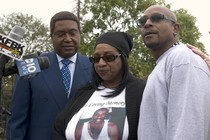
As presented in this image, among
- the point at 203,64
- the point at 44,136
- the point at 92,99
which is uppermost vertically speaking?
the point at 203,64

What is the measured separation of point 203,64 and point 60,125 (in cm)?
127

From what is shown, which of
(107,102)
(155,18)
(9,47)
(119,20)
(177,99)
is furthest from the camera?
(119,20)

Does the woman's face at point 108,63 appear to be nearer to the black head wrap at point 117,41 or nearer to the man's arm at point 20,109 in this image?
the black head wrap at point 117,41

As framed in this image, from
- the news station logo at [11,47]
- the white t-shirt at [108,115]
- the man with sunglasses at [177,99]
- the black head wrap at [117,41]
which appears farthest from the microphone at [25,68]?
the man with sunglasses at [177,99]

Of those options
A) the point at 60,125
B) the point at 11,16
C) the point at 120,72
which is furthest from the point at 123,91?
the point at 11,16

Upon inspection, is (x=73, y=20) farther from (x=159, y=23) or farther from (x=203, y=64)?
(x=203, y=64)

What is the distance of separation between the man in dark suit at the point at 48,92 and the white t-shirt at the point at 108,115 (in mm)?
388

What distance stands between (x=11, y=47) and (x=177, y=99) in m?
1.10

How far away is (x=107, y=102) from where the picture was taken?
316 centimetres

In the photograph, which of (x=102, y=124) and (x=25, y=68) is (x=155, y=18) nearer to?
(x=102, y=124)

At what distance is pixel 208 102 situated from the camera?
2422 millimetres

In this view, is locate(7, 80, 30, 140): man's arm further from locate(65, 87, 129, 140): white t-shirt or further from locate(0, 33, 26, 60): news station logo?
locate(0, 33, 26, 60): news station logo

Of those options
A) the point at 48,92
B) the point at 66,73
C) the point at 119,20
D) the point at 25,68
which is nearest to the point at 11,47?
the point at 25,68

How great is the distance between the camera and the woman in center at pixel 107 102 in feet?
9.86
